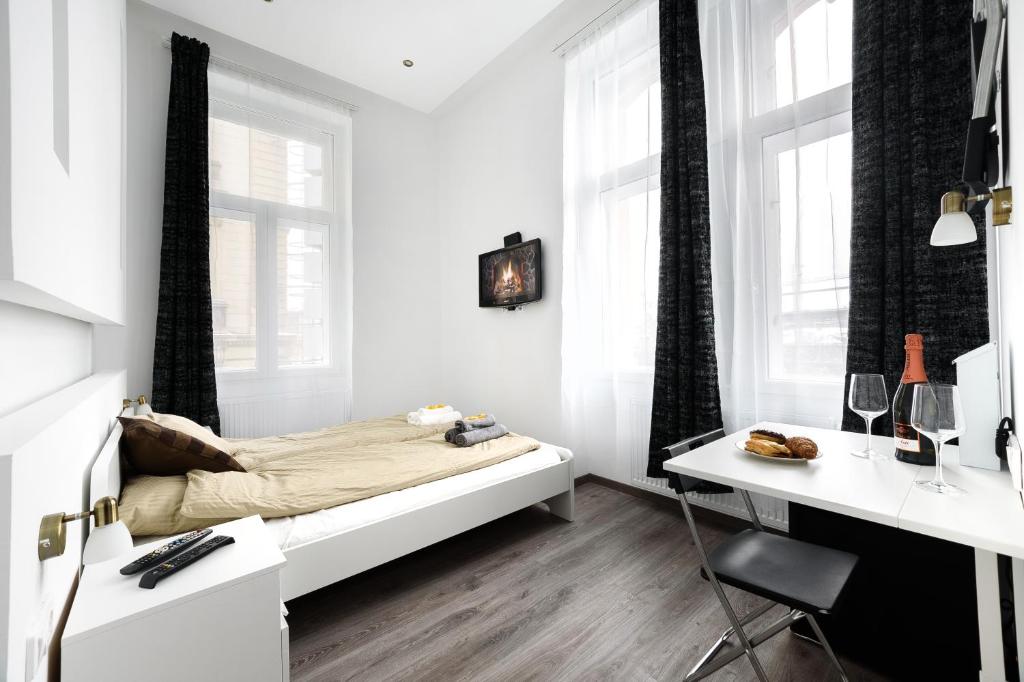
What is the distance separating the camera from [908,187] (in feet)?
5.56

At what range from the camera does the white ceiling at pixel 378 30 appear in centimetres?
297

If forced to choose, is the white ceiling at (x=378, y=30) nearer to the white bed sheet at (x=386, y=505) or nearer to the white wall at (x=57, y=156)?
the white wall at (x=57, y=156)

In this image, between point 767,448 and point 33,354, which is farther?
point 767,448

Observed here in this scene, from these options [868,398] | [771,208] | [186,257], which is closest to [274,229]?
[186,257]

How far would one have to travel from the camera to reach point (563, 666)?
144 centimetres

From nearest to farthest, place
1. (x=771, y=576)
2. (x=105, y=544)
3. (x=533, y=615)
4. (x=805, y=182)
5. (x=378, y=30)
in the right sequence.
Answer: (x=105, y=544), (x=771, y=576), (x=533, y=615), (x=805, y=182), (x=378, y=30)

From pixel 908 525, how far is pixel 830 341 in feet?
4.53

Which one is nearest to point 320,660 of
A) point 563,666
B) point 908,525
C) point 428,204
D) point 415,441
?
point 563,666

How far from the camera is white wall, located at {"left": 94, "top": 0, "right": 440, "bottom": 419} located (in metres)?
2.94

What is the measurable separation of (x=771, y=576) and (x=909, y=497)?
410 mm

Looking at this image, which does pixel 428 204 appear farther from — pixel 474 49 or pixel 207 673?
pixel 207 673

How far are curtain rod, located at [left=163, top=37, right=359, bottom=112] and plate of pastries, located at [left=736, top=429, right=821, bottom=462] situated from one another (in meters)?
4.12

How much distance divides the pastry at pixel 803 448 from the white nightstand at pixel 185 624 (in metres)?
1.50

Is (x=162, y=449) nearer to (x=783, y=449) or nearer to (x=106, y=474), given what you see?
(x=106, y=474)
